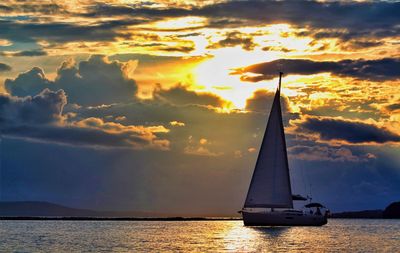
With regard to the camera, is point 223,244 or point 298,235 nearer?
point 223,244

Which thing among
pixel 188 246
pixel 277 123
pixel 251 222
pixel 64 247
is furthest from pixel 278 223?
pixel 64 247

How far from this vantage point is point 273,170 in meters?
132

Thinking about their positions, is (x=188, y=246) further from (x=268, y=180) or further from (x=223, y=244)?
(x=268, y=180)

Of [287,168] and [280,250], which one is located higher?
[287,168]

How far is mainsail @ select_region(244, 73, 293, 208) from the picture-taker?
131375 millimetres

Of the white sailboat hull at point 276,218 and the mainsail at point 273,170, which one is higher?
the mainsail at point 273,170

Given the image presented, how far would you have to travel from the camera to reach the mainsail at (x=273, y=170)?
13138cm

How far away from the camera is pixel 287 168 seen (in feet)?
437

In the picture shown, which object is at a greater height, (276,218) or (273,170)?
(273,170)

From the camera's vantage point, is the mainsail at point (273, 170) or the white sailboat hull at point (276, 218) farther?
the white sailboat hull at point (276, 218)

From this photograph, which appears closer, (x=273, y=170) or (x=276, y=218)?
(x=273, y=170)

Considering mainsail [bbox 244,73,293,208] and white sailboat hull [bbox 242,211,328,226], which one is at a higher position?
Result: mainsail [bbox 244,73,293,208]

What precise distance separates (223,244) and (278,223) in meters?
35.8

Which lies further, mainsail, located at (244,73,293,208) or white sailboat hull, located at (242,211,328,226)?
white sailboat hull, located at (242,211,328,226)
